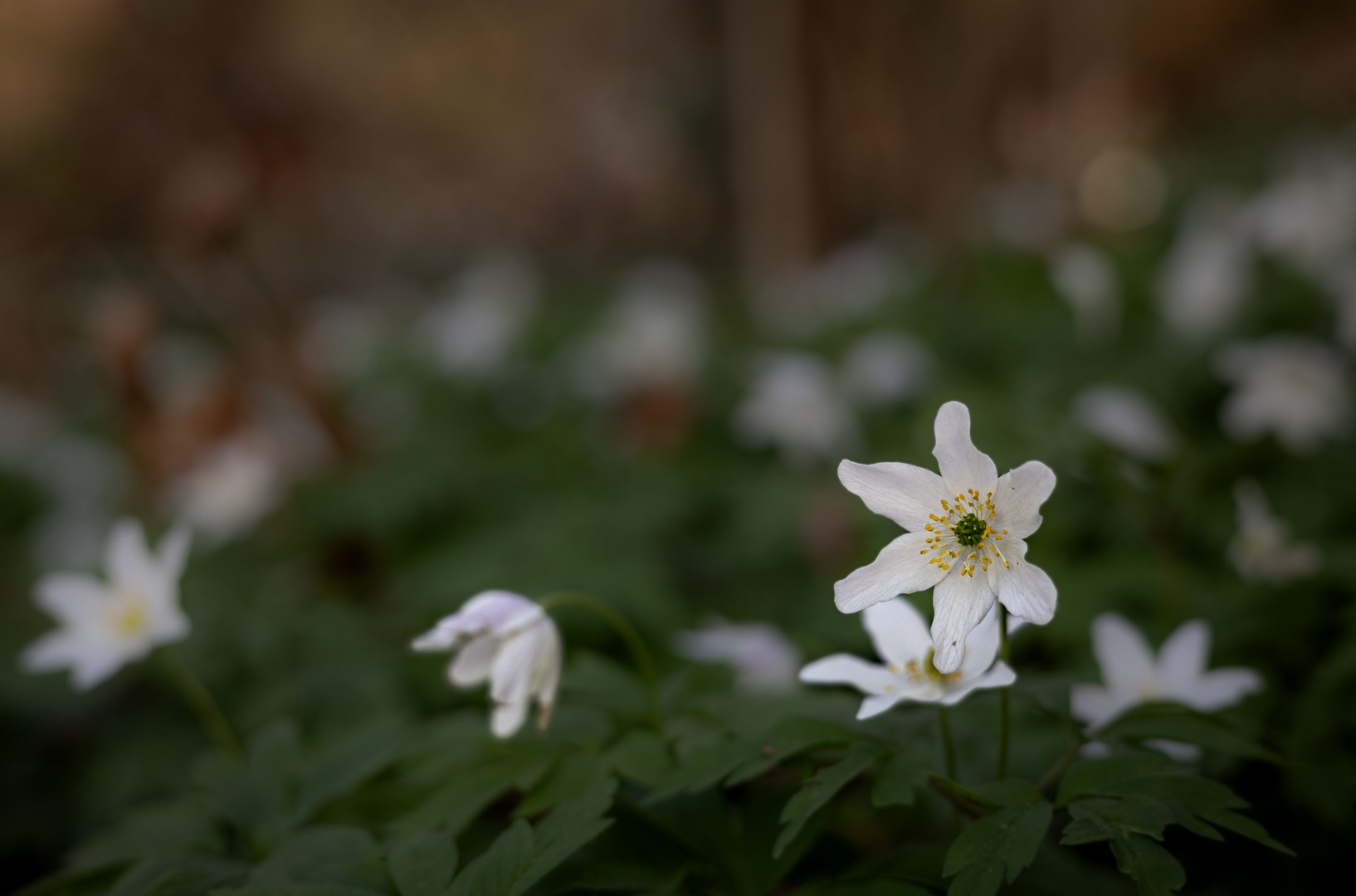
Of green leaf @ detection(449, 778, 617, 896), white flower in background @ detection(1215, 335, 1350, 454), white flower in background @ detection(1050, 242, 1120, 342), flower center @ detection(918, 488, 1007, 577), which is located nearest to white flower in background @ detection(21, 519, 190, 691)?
green leaf @ detection(449, 778, 617, 896)

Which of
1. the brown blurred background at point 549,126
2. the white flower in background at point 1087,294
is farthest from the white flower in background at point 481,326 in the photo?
the white flower in background at point 1087,294

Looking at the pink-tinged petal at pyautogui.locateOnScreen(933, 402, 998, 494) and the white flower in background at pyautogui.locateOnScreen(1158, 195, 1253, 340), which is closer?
the pink-tinged petal at pyautogui.locateOnScreen(933, 402, 998, 494)

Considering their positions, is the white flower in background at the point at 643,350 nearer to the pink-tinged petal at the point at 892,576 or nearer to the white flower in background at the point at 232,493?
the white flower in background at the point at 232,493

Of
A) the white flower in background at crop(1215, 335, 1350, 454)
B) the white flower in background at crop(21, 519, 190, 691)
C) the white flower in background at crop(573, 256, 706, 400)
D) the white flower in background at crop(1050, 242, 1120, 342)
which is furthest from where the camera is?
the white flower in background at crop(573, 256, 706, 400)

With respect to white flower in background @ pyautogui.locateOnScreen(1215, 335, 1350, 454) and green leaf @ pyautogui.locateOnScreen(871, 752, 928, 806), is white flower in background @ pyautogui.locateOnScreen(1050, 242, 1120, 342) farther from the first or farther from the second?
green leaf @ pyautogui.locateOnScreen(871, 752, 928, 806)

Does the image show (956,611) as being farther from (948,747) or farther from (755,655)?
(755,655)

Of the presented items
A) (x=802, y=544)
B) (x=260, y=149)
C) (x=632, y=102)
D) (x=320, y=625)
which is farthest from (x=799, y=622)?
(x=632, y=102)

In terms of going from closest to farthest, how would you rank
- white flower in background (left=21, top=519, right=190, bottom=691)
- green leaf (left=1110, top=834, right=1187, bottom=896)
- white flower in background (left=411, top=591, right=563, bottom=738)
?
Result: green leaf (left=1110, top=834, right=1187, bottom=896), white flower in background (left=411, top=591, right=563, bottom=738), white flower in background (left=21, top=519, right=190, bottom=691)
